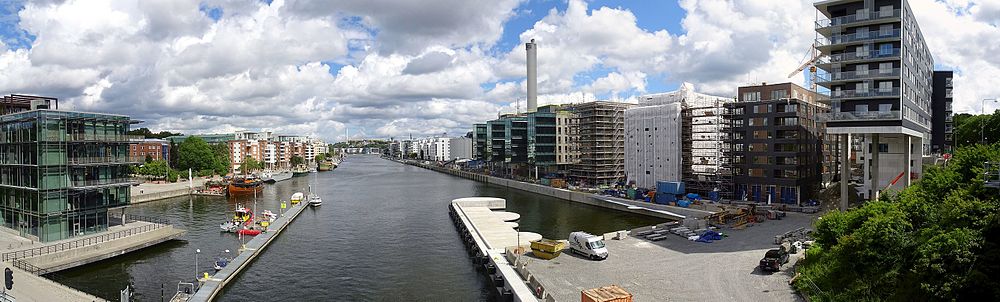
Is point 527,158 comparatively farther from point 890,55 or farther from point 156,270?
point 156,270

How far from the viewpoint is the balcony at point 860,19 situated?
43.6 meters

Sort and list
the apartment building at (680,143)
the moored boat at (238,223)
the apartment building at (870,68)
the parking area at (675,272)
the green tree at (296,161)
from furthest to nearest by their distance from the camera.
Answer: the green tree at (296,161)
the apartment building at (680,143)
the moored boat at (238,223)
the apartment building at (870,68)
the parking area at (675,272)

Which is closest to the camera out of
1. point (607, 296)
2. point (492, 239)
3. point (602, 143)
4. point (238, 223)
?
point (607, 296)

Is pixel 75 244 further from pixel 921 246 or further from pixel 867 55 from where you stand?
pixel 867 55

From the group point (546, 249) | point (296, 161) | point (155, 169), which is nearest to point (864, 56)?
point (546, 249)

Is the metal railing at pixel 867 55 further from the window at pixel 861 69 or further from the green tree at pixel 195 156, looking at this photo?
the green tree at pixel 195 156

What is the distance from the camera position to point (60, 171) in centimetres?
4006

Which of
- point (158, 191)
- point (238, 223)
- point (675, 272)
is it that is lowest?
point (238, 223)

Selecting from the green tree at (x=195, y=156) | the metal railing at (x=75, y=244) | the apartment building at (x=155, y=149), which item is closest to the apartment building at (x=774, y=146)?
the metal railing at (x=75, y=244)

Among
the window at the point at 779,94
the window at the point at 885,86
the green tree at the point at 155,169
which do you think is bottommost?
the green tree at the point at 155,169

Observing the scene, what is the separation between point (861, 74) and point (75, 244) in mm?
58858

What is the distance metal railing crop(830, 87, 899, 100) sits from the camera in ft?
144

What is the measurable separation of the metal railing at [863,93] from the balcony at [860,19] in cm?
525

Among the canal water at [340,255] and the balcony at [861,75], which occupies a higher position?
the balcony at [861,75]
